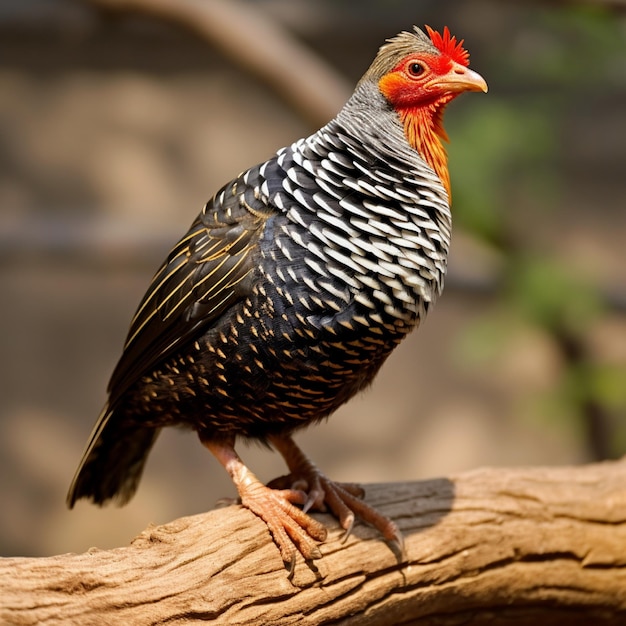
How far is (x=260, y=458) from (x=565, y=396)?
1851 millimetres

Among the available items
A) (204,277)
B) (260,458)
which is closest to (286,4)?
(260,458)

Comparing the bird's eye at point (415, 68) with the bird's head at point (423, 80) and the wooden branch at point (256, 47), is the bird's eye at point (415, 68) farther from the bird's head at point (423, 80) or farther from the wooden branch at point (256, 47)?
the wooden branch at point (256, 47)

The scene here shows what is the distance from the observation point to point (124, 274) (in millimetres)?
4723

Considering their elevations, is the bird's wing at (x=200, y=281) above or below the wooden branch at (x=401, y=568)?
above

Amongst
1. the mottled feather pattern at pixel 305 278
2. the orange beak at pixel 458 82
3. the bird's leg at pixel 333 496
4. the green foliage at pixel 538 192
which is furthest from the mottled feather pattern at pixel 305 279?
the green foliage at pixel 538 192

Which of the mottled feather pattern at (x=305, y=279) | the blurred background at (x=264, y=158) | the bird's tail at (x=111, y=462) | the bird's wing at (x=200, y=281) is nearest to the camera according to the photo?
the mottled feather pattern at (x=305, y=279)

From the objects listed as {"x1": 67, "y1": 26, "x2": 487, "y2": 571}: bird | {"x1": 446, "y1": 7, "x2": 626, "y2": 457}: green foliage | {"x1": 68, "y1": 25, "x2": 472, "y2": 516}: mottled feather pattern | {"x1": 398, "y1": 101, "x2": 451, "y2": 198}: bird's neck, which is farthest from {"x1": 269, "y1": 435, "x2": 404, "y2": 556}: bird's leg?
{"x1": 446, "y1": 7, "x2": 626, "y2": 457}: green foliage

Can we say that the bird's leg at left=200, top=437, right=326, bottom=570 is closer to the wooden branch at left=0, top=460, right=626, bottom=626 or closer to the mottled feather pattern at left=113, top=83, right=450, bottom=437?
the wooden branch at left=0, top=460, right=626, bottom=626

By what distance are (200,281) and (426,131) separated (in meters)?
0.69

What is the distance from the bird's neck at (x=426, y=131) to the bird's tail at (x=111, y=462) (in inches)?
44.5

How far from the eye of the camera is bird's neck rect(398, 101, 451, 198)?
203 centimetres

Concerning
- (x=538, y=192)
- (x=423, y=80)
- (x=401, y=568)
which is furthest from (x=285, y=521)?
(x=538, y=192)

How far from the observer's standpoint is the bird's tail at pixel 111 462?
238cm

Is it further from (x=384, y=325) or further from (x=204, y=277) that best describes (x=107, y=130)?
(x=384, y=325)
